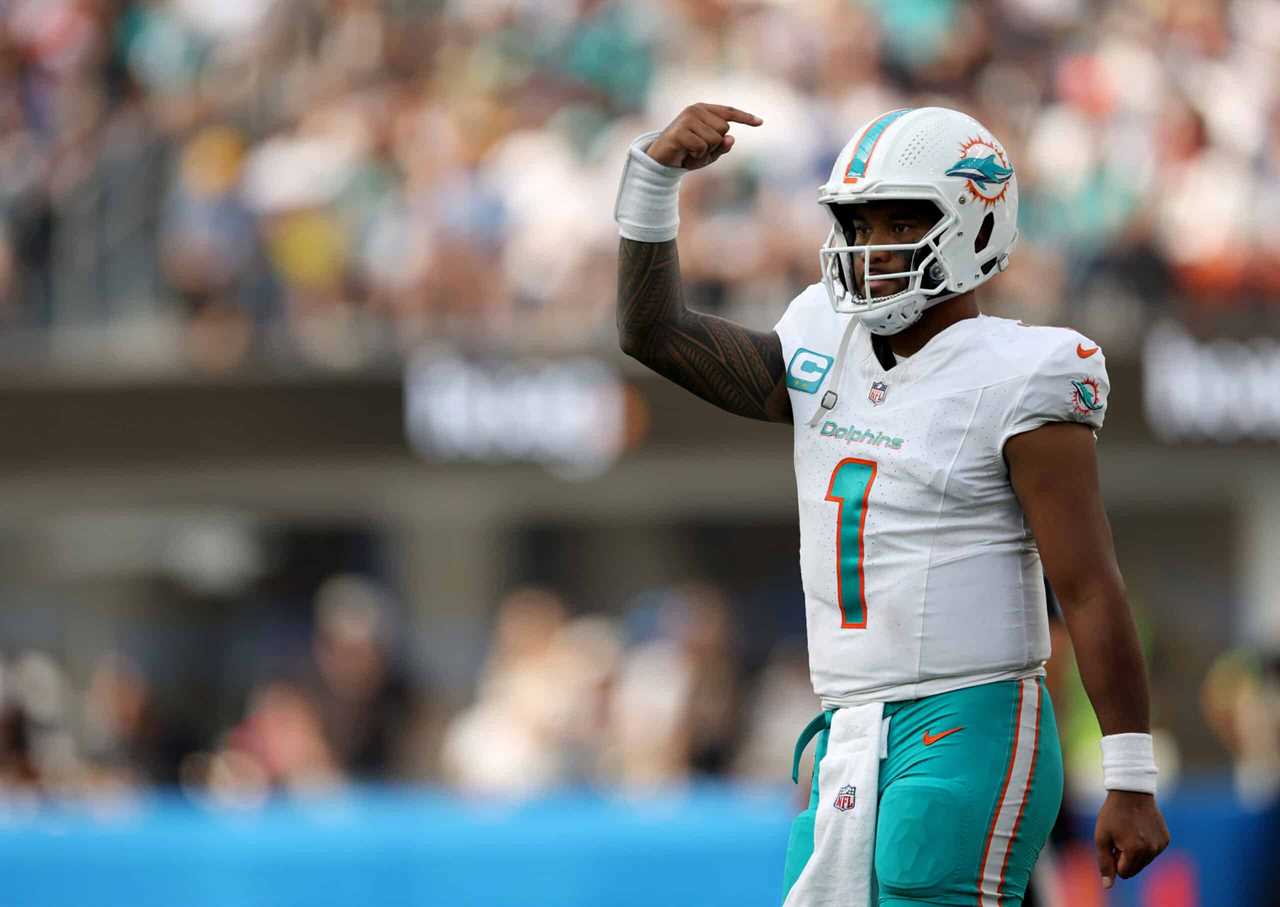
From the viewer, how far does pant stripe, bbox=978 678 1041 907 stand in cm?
349

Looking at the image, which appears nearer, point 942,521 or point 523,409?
point 942,521

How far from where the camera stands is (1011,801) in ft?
11.5

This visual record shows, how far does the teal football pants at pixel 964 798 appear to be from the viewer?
3447 mm

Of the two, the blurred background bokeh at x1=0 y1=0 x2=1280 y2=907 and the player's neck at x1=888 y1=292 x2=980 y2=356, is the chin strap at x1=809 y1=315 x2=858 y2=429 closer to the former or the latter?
the player's neck at x1=888 y1=292 x2=980 y2=356

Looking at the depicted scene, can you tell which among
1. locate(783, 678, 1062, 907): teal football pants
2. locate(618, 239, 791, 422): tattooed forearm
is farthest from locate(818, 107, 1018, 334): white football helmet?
locate(783, 678, 1062, 907): teal football pants

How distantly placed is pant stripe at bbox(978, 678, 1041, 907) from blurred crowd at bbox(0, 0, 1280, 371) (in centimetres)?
749

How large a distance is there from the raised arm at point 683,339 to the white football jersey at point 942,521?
25 cm

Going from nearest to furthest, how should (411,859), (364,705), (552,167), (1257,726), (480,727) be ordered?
(411,859) < (1257,726) < (480,727) < (364,705) < (552,167)

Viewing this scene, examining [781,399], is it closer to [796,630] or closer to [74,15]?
[796,630]

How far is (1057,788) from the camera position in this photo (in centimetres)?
360

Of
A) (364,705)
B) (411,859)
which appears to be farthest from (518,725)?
(411,859)

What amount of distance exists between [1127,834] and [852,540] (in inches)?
25.7

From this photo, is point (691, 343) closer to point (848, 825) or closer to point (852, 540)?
point (852, 540)

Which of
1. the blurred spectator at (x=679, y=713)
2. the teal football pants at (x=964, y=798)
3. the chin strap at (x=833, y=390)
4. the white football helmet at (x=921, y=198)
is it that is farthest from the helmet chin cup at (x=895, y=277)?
the blurred spectator at (x=679, y=713)
